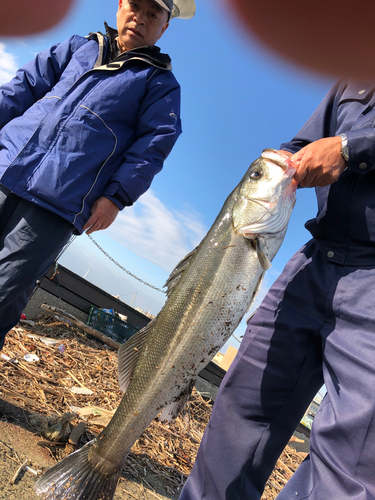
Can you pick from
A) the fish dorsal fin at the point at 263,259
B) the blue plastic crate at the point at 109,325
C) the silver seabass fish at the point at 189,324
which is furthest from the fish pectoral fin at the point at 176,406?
the blue plastic crate at the point at 109,325

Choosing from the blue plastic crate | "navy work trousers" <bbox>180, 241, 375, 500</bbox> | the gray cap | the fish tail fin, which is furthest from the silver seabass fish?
the blue plastic crate

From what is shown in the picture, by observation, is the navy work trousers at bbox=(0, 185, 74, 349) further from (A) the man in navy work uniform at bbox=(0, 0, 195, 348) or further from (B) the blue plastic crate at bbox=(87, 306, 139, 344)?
(B) the blue plastic crate at bbox=(87, 306, 139, 344)

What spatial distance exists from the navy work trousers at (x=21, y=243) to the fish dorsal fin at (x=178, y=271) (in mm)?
1061

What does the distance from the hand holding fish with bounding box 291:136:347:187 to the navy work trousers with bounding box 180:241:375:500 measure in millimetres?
547

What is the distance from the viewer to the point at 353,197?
212 centimetres

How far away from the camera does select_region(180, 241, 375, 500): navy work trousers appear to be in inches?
68.2

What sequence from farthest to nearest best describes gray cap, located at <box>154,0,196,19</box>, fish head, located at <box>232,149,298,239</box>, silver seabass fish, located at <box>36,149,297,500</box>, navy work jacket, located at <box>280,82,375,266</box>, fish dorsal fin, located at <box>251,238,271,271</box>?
1. gray cap, located at <box>154,0,196,19</box>
2. fish head, located at <box>232,149,298,239</box>
3. fish dorsal fin, located at <box>251,238,271,271</box>
4. silver seabass fish, located at <box>36,149,297,500</box>
5. navy work jacket, located at <box>280,82,375,266</box>

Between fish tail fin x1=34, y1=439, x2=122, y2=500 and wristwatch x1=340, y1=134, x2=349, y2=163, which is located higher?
wristwatch x1=340, y1=134, x2=349, y2=163

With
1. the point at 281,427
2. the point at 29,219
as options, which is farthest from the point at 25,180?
the point at 281,427

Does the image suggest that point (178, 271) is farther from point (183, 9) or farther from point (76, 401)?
point (183, 9)

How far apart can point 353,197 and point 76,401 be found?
370cm

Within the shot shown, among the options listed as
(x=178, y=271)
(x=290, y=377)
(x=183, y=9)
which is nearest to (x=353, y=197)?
(x=290, y=377)

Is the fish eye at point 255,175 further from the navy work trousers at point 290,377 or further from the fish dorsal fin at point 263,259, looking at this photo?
the navy work trousers at point 290,377

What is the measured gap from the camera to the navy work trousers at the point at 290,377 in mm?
1733
